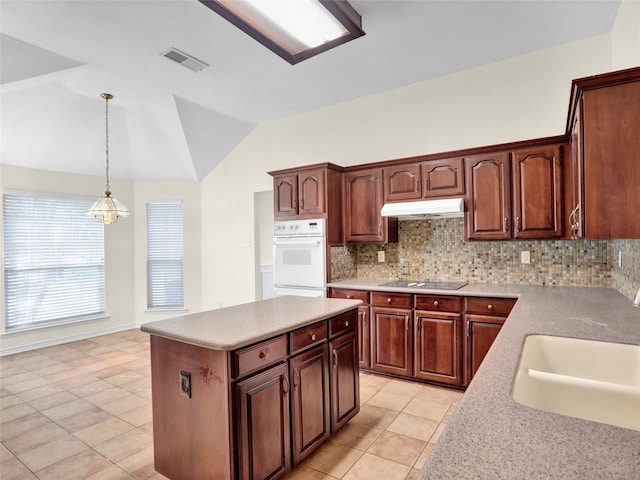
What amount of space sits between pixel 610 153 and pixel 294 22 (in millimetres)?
1902

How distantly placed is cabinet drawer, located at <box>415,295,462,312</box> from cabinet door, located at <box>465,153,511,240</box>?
2.08 ft

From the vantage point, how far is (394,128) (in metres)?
4.10

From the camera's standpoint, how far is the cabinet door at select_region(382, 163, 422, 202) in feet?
11.9

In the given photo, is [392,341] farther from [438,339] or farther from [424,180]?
[424,180]

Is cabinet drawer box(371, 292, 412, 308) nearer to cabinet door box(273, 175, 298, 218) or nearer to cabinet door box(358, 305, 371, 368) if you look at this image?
cabinet door box(358, 305, 371, 368)

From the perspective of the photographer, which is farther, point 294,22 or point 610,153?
point 294,22

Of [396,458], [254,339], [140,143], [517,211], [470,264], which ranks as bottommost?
[396,458]

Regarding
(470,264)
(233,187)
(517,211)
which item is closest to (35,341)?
(233,187)

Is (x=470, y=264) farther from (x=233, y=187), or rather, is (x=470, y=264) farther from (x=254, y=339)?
(x=233, y=187)

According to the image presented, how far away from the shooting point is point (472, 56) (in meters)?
3.37

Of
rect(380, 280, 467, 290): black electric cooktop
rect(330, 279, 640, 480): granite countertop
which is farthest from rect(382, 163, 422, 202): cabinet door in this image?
rect(330, 279, 640, 480): granite countertop

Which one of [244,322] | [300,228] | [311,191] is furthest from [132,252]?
[244,322]

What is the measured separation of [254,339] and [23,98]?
399 centimetres

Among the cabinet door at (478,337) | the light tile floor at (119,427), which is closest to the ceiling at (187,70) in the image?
the cabinet door at (478,337)
